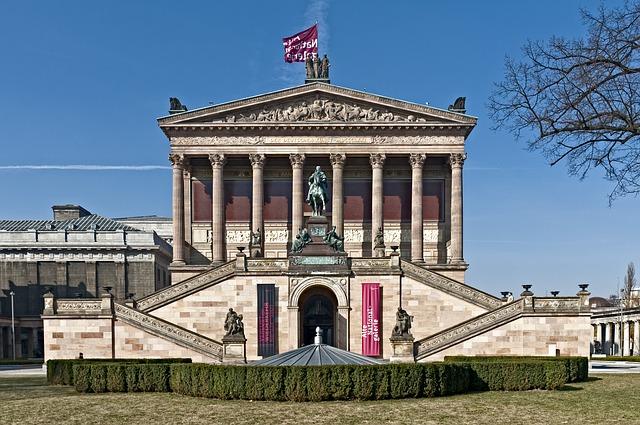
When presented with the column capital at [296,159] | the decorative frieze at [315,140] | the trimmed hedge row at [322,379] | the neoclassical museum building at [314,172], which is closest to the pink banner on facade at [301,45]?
the neoclassical museum building at [314,172]

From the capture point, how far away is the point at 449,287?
46.4m

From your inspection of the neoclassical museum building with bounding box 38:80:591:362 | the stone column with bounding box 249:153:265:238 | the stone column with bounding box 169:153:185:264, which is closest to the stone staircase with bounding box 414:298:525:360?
the neoclassical museum building with bounding box 38:80:591:362

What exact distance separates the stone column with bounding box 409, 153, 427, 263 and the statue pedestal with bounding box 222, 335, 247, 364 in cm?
2987

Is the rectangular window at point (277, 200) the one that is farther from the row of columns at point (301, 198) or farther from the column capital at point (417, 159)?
the column capital at point (417, 159)

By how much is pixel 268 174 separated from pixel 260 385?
43.8 metres

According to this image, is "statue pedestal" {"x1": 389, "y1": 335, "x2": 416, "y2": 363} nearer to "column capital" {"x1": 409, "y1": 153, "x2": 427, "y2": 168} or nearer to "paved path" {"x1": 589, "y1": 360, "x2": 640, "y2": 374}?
"paved path" {"x1": 589, "y1": 360, "x2": 640, "y2": 374}

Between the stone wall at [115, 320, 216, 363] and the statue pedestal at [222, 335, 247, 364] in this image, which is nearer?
the statue pedestal at [222, 335, 247, 364]

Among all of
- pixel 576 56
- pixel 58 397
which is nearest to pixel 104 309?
pixel 58 397

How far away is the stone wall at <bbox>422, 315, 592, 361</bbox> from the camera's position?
42594 mm

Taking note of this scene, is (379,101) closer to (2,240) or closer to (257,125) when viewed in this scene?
(257,125)

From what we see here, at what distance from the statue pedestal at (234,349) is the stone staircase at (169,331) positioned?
16.4ft

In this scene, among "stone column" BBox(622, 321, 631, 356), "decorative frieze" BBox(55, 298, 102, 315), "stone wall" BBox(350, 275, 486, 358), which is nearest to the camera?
"decorative frieze" BBox(55, 298, 102, 315)

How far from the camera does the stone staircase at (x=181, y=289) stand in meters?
46.2

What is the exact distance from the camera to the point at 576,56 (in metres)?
20.0
